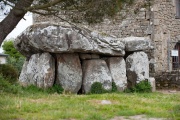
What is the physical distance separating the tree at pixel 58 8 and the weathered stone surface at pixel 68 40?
12.2 ft

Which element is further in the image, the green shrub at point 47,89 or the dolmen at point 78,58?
the dolmen at point 78,58

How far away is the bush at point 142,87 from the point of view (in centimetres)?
1165

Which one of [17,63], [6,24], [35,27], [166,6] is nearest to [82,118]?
[6,24]

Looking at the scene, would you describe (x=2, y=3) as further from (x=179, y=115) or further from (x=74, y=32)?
(x=74, y=32)

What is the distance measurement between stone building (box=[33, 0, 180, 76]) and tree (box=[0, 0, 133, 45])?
6523 mm

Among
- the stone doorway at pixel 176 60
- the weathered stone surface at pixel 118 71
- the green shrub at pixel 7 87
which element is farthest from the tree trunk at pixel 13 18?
the stone doorway at pixel 176 60

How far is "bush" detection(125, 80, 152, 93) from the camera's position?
11.6 m

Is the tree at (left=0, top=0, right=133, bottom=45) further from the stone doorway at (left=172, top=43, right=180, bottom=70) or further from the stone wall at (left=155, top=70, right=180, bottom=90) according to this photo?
the stone doorway at (left=172, top=43, right=180, bottom=70)

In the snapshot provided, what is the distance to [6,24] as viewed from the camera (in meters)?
6.23

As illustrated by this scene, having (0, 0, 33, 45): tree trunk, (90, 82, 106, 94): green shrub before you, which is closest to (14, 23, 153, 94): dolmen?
(90, 82, 106, 94): green shrub

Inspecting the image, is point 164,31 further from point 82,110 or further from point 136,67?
point 82,110

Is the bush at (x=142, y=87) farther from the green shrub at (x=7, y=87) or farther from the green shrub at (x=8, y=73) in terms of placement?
the green shrub at (x=7, y=87)

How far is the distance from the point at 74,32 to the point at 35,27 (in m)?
1.26

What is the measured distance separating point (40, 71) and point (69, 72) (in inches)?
34.6
